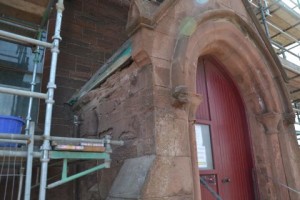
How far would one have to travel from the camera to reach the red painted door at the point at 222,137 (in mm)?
3744

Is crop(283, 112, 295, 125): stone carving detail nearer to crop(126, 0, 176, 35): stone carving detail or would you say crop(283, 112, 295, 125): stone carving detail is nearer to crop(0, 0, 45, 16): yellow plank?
crop(126, 0, 176, 35): stone carving detail

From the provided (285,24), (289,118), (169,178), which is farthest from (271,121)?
(285,24)

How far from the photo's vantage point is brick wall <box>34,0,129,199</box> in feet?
16.1

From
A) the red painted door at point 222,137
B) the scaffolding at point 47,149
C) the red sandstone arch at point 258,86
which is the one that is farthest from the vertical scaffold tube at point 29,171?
the red sandstone arch at point 258,86

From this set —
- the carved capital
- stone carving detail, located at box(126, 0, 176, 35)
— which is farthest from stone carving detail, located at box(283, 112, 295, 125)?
stone carving detail, located at box(126, 0, 176, 35)

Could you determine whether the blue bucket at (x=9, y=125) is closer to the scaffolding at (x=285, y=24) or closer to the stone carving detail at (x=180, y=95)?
the stone carving detail at (x=180, y=95)

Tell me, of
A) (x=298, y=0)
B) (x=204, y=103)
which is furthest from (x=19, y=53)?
(x=298, y=0)

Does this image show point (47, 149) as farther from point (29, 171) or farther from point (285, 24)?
point (285, 24)

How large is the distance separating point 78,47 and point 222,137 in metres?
3.52

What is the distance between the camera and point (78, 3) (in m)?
5.93

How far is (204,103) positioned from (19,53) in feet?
12.1

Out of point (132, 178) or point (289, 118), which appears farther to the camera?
point (289, 118)

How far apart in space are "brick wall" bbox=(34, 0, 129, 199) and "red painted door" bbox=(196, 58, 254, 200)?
2.33m

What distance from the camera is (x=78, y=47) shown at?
221 inches
